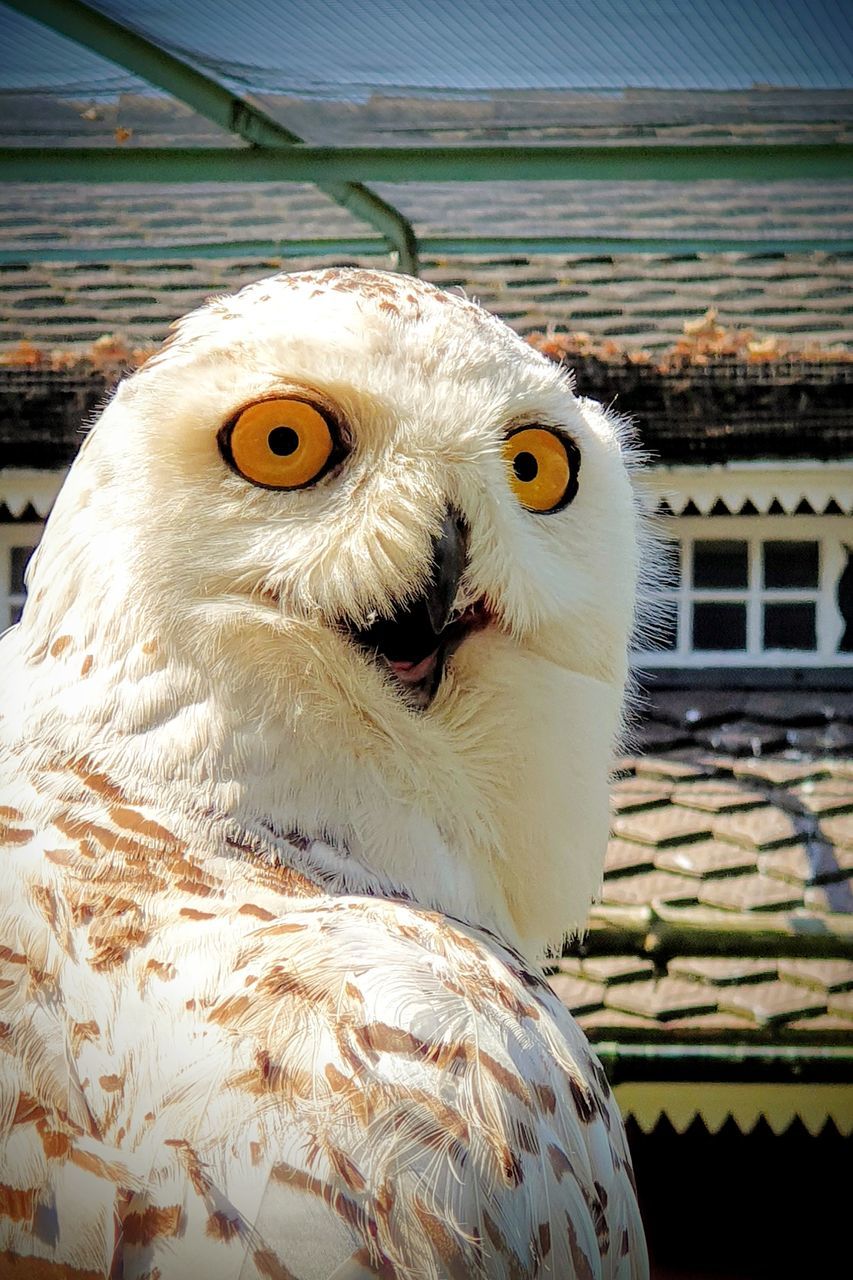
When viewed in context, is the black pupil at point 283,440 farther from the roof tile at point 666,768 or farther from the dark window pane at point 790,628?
the dark window pane at point 790,628

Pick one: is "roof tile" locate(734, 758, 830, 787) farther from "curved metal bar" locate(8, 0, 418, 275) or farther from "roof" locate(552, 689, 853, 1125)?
"curved metal bar" locate(8, 0, 418, 275)

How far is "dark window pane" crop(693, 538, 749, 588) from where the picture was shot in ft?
13.0

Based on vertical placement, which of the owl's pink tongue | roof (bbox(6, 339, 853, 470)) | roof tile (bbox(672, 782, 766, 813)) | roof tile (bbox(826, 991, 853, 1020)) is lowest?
roof tile (bbox(826, 991, 853, 1020))

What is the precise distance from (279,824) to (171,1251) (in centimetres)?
36

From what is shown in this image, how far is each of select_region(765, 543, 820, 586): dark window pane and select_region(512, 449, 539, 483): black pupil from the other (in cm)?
299

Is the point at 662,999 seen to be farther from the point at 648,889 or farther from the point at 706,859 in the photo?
the point at 706,859

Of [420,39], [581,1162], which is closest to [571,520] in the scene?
[581,1162]

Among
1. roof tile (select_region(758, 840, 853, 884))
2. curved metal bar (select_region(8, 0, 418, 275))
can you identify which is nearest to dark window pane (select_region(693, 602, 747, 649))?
roof tile (select_region(758, 840, 853, 884))

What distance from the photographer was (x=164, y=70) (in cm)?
246

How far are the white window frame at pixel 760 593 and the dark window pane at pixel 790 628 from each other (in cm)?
2

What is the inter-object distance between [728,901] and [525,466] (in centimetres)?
239

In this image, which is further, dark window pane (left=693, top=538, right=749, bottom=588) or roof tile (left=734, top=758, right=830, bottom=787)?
dark window pane (left=693, top=538, right=749, bottom=588)

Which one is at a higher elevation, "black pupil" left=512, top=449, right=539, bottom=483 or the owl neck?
"black pupil" left=512, top=449, right=539, bottom=483

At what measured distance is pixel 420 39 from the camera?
260cm
